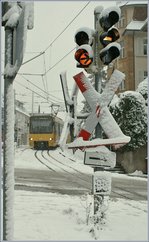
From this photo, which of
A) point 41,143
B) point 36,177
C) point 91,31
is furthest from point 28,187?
point 41,143

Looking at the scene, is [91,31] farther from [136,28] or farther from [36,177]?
[136,28]

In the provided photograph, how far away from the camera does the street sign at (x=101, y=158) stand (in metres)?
6.29

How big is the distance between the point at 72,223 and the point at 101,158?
4.52ft

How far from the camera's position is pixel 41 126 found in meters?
34.2

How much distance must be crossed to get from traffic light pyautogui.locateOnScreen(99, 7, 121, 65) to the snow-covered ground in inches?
109

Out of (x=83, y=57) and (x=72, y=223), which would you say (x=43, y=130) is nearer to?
(x=72, y=223)

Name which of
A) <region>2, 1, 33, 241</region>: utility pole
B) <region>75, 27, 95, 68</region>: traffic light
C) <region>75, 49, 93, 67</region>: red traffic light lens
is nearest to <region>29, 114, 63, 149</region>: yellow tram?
<region>75, 27, 95, 68</region>: traffic light

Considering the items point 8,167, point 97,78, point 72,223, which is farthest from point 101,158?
point 8,167

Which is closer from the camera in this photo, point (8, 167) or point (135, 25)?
point (8, 167)

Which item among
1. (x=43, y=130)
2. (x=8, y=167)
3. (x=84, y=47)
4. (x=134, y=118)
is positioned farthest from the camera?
(x=43, y=130)

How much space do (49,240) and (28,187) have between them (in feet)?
23.6

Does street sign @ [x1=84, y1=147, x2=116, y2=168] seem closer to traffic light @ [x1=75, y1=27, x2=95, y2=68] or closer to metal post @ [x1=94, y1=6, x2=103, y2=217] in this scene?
metal post @ [x1=94, y1=6, x2=103, y2=217]

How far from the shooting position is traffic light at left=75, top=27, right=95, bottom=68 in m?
6.02

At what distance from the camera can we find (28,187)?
41.7 feet
